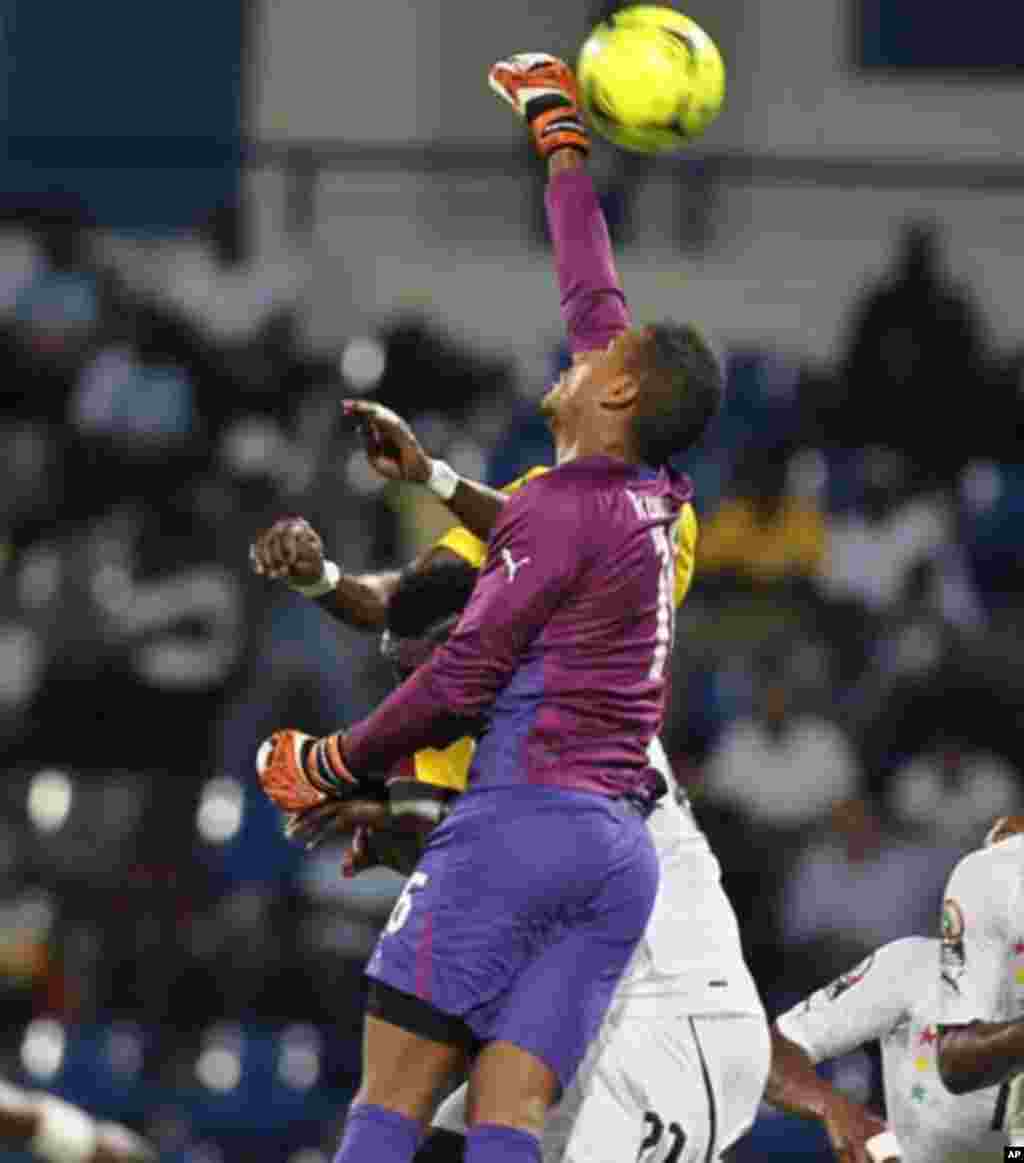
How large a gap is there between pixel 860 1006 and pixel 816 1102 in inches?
14.8

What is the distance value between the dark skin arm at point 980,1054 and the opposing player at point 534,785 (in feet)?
2.43

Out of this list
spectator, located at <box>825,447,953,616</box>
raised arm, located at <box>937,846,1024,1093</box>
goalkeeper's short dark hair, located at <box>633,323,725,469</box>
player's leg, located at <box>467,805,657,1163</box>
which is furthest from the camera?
spectator, located at <box>825,447,953,616</box>

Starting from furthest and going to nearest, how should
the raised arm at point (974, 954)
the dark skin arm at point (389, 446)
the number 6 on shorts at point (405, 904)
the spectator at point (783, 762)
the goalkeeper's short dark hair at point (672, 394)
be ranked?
the spectator at point (783, 762) → the raised arm at point (974, 954) → the dark skin arm at point (389, 446) → the goalkeeper's short dark hair at point (672, 394) → the number 6 on shorts at point (405, 904)

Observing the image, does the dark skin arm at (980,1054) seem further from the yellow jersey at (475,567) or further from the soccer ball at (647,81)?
the soccer ball at (647,81)

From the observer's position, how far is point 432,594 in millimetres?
5723

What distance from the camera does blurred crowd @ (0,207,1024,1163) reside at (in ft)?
34.8

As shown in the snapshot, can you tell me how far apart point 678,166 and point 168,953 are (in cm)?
400

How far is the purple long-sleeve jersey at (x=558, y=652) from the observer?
200 inches

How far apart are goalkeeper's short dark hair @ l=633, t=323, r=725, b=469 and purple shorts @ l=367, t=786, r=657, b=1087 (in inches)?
23.3

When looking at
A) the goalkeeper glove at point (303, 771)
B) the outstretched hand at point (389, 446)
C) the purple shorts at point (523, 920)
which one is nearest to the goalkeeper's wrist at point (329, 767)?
the goalkeeper glove at point (303, 771)

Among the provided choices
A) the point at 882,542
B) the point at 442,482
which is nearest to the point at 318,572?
the point at 442,482

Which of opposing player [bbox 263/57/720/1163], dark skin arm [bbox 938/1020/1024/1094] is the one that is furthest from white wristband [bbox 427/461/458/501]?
dark skin arm [bbox 938/1020/1024/1094]

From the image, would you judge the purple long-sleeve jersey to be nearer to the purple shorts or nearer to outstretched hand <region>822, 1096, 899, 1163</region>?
the purple shorts

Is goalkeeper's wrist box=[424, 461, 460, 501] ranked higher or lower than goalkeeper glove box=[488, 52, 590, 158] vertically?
lower
